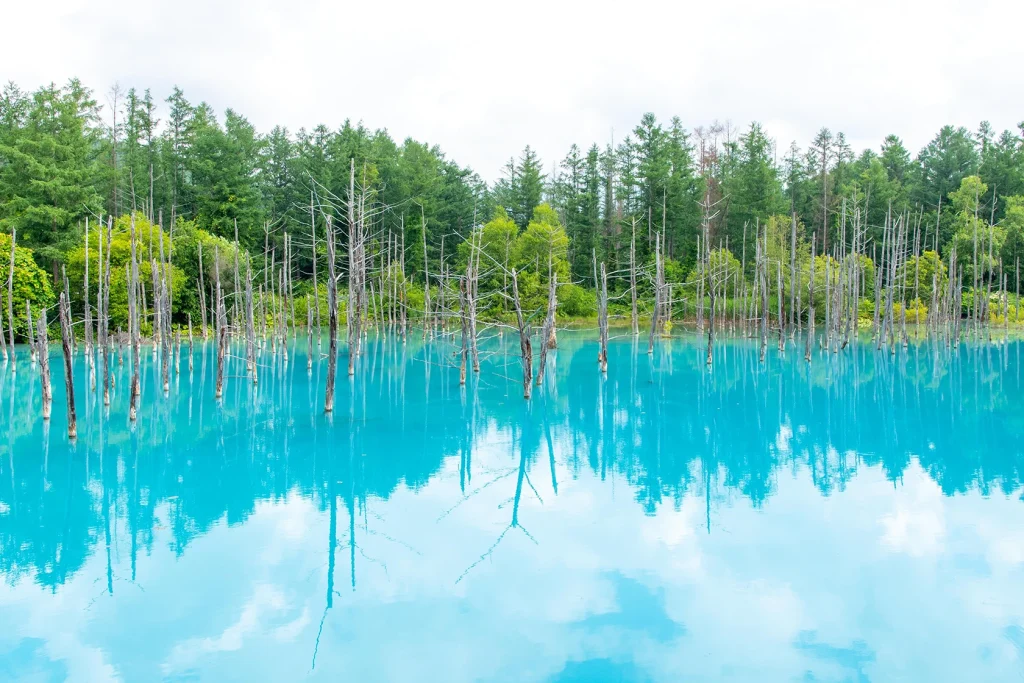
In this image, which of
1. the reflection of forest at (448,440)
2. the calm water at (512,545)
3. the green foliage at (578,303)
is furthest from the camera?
the green foliage at (578,303)

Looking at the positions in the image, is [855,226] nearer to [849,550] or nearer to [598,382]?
[598,382]

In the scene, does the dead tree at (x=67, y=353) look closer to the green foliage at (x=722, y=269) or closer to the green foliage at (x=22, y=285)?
the green foliage at (x=22, y=285)

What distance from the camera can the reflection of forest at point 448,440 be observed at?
37.1ft

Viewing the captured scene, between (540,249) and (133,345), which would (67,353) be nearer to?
(133,345)

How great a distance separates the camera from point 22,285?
91.8ft

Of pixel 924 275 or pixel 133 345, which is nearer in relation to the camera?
pixel 133 345

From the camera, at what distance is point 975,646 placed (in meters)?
7.06

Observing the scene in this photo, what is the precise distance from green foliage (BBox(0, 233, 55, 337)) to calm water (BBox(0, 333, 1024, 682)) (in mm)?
10892

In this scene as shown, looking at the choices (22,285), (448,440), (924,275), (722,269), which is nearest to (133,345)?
(448,440)

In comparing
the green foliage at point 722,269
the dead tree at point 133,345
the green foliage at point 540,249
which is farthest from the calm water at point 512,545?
the green foliage at point 722,269

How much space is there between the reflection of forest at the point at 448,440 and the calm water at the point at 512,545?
0.26ft

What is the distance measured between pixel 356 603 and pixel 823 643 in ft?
14.6

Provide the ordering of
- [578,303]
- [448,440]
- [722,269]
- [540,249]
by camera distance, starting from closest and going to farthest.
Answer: [448,440]
[540,249]
[722,269]
[578,303]

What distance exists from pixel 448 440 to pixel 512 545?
20.4 ft
